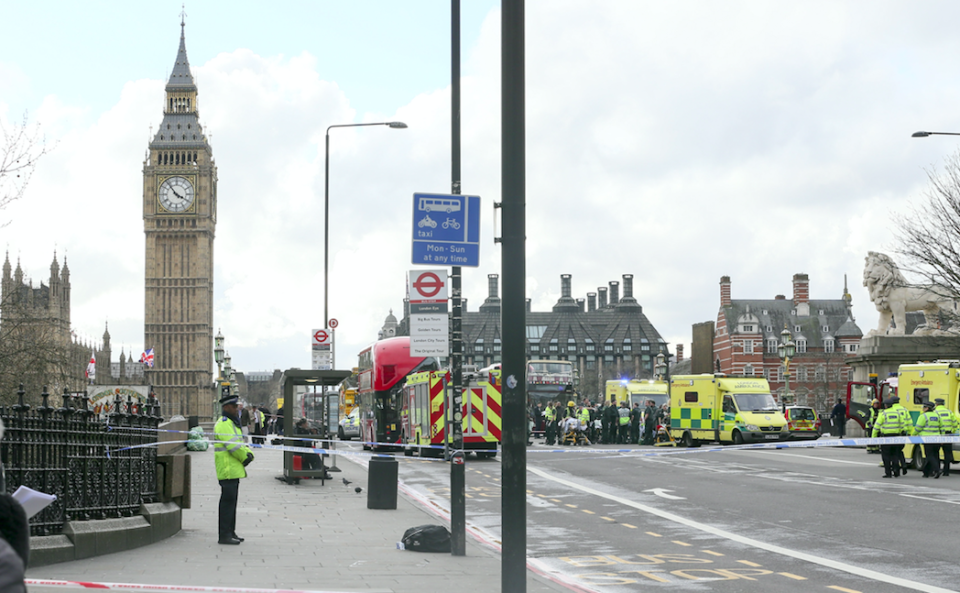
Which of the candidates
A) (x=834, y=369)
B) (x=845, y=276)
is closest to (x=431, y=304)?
(x=834, y=369)

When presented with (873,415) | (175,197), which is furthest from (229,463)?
(175,197)

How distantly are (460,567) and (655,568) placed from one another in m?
2.05

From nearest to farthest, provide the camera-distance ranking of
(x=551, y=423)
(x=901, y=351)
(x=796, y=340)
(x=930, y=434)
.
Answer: (x=930, y=434) < (x=901, y=351) < (x=551, y=423) < (x=796, y=340)

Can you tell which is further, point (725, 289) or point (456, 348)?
point (725, 289)

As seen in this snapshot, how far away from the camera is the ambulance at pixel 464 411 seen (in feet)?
95.4

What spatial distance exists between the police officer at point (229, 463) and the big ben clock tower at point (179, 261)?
134 m

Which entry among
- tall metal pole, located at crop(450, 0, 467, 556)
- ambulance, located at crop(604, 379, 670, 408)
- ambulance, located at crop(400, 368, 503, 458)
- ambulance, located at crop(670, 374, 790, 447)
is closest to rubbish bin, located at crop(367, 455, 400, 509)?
tall metal pole, located at crop(450, 0, 467, 556)

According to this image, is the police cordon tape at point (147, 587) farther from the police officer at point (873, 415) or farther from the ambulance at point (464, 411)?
the police officer at point (873, 415)

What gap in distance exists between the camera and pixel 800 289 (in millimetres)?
121312

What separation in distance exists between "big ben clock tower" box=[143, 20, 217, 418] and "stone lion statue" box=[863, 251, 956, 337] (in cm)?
11428

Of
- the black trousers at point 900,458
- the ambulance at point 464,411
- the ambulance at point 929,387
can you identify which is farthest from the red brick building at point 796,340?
the black trousers at point 900,458

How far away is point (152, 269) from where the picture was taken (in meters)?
144

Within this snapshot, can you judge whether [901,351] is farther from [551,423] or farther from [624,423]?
[551,423]

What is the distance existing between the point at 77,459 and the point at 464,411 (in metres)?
18.9
